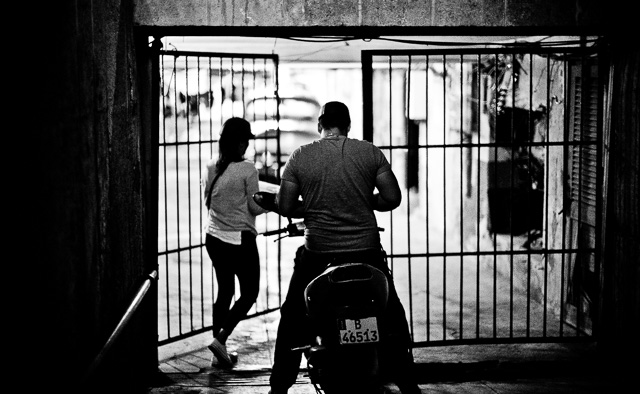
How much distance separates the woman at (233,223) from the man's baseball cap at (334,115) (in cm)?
146

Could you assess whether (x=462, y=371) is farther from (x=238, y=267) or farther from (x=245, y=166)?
(x=245, y=166)

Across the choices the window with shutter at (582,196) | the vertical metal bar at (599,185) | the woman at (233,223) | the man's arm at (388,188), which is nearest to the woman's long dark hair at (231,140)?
the woman at (233,223)

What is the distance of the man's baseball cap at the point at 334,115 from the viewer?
566 cm

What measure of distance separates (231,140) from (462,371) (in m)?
2.45

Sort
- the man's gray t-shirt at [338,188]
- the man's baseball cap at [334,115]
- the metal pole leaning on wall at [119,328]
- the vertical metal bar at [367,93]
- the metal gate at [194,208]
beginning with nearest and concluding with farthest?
the metal pole leaning on wall at [119,328], the man's gray t-shirt at [338,188], the man's baseball cap at [334,115], the vertical metal bar at [367,93], the metal gate at [194,208]

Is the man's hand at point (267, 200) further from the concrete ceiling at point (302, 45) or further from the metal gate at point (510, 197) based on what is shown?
the concrete ceiling at point (302, 45)

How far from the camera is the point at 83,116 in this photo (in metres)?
4.69

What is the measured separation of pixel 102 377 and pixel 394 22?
3.13 meters

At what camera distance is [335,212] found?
5.54 m

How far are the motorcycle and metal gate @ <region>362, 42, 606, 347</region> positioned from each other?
1877 mm

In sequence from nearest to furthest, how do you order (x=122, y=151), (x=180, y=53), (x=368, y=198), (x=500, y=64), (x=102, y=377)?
(x=102, y=377), (x=368, y=198), (x=122, y=151), (x=180, y=53), (x=500, y=64)

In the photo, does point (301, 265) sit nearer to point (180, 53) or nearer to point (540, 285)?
point (180, 53)

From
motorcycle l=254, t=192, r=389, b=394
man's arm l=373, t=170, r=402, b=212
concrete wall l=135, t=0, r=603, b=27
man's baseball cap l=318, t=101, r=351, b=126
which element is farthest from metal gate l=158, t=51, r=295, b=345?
motorcycle l=254, t=192, r=389, b=394

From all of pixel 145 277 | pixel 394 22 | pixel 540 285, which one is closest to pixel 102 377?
pixel 145 277
